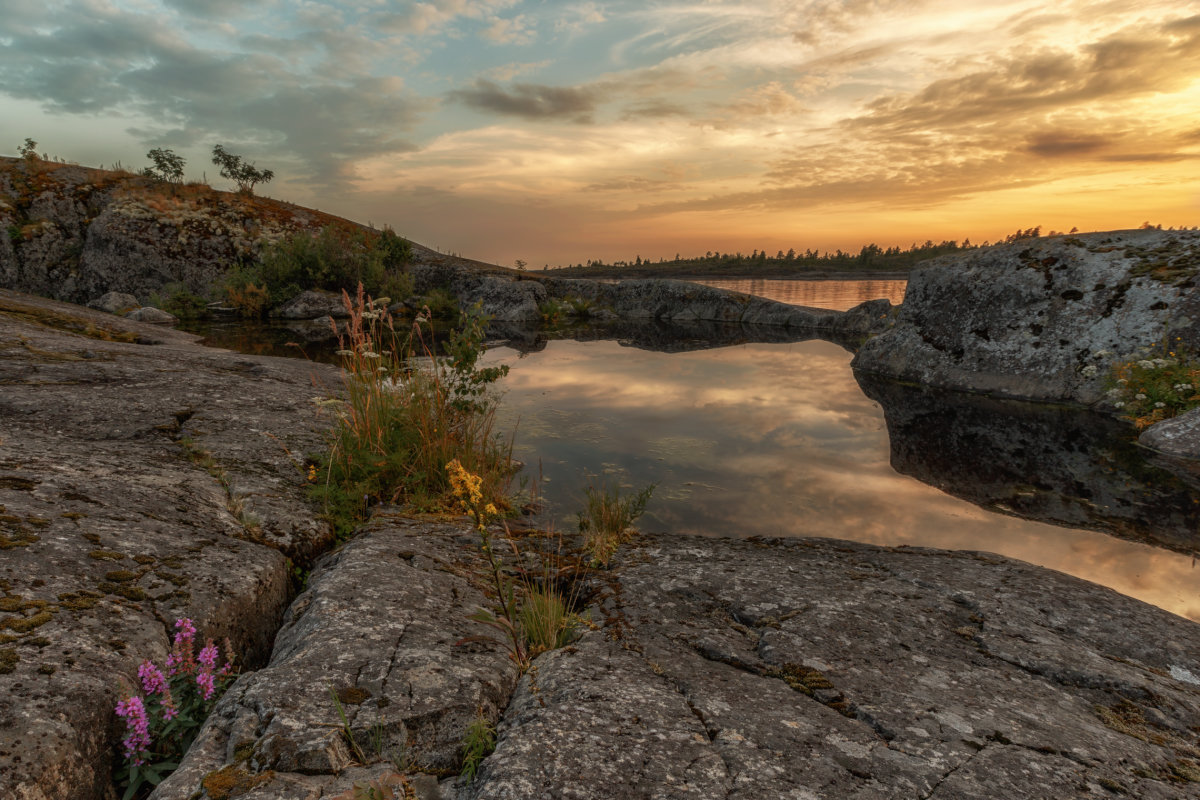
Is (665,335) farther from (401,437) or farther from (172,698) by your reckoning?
(172,698)

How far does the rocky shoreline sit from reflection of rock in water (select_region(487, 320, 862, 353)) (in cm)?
1198

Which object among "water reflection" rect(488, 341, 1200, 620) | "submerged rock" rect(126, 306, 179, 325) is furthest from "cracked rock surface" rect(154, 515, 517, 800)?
"submerged rock" rect(126, 306, 179, 325)

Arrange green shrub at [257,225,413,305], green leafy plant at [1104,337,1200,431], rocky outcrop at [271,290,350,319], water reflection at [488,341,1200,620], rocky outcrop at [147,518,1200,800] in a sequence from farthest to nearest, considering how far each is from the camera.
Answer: green shrub at [257,225,413,305], rocky outcrop at [271,290,350,319], green leafy plant at [1104,337,1200,431], water reflection at [488,341,1200,620], rocky outcrop at [147,518,1200,800]

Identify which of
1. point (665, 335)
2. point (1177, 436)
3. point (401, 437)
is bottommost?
point (1177, 436)

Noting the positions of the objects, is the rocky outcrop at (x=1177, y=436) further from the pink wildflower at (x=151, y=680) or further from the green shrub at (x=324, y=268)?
the green shrub at (x=324, y=268)

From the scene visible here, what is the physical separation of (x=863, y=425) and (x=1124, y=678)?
20.7 feet

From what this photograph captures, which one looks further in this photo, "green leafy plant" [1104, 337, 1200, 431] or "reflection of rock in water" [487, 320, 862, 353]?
"reflection of rock in water" [487, 320, 862, 353]

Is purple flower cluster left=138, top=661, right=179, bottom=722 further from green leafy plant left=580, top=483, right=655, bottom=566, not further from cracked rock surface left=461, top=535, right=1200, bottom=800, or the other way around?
green leafy plant left=580, top=483, right=655, bottom=566

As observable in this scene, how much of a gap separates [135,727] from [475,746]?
1.23 m

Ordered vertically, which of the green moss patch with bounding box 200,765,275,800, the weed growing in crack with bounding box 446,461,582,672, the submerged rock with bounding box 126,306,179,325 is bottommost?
the weed growing in crack with bounding box 446,461,582,672

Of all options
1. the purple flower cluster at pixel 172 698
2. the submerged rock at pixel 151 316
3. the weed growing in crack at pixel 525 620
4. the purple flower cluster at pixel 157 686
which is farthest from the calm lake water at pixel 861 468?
the submerged rock at pixel 151 316

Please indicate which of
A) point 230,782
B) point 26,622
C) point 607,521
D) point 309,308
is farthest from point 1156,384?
point 309,308

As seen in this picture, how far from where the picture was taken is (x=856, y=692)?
8.75ft

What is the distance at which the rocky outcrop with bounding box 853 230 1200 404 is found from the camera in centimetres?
1005
